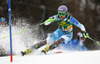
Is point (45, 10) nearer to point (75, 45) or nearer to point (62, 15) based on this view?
point (75, 45)

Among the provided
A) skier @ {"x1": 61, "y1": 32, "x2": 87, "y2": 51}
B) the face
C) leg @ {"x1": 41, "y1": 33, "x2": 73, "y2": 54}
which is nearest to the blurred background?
skier @ {"x1": 61, "y1": 32, "x2": 87, "y2": 51}

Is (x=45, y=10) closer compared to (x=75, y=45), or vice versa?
(x=75, y=45)

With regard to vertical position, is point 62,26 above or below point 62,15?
below

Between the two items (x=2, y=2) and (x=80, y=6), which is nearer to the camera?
(x=80, y=6)

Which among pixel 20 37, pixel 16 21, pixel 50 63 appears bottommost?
pixel 50 63

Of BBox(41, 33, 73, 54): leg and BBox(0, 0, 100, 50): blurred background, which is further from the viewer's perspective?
BBox(0, 0, 100, 50): blurred background

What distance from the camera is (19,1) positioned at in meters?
18.0

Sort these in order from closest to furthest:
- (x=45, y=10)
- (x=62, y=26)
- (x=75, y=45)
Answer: (x=62, y=26) < (x=75, y=45) < (x=45, y=10)

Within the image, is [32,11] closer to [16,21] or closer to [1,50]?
[16,21]

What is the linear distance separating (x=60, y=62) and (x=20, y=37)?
11.1 ft

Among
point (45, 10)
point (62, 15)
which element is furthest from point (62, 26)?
point (45, 10)

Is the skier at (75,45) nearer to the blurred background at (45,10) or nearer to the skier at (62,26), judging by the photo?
the skier at (62,26)

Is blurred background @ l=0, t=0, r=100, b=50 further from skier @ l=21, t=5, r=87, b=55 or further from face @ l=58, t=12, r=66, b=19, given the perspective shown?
→ face @ l=58, t=12, r=66, b=19

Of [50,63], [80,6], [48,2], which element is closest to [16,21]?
[50,63]
